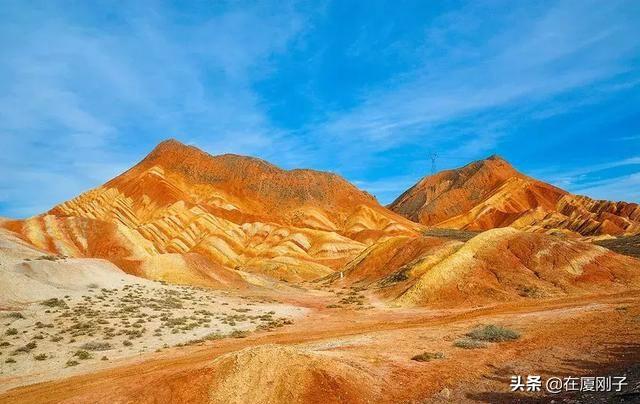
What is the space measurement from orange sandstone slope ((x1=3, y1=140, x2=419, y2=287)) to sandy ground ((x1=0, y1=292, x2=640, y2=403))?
37.6 m

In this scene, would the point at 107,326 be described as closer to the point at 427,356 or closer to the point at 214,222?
the point at 427,356

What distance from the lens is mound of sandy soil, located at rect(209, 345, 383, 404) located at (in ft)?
39.2

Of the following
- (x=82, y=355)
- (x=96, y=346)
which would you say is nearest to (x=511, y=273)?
(x=96, y=346)

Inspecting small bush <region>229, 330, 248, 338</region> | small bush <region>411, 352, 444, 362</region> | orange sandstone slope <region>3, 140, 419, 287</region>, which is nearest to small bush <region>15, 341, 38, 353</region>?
small bush <region>229, 330, 248, 338</region>

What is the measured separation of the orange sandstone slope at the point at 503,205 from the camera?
122188mm

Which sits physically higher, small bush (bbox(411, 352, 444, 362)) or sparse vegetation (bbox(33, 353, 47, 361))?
small bush (bbox(411, 352, 444, 362))

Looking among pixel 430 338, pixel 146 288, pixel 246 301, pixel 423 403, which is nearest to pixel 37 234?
pixel 146 288

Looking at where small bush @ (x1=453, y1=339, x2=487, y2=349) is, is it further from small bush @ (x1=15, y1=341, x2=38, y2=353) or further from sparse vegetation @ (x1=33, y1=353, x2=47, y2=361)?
small bush @ (x1=15, y1=341, x2=38, y2=353)

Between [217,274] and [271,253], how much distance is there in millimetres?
33070

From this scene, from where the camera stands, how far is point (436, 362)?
15.3 meters

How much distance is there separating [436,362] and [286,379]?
558 cm

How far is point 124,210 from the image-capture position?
10038 centimetres

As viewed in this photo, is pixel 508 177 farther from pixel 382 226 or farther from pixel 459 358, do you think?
pixel 459 358

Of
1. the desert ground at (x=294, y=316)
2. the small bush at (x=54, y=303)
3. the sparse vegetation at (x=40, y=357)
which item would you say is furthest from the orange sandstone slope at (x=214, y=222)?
the sparse vegetation at (x=40, y=357)
